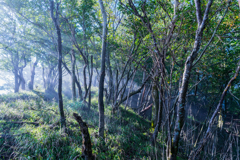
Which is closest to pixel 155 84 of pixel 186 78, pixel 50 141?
pixel 186 78

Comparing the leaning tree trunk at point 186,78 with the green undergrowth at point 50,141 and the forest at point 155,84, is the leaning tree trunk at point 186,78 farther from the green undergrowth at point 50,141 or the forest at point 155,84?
the green undergrowth at point 50,141

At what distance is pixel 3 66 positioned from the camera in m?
13.3

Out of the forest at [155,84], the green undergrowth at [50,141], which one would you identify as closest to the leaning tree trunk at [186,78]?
the forest at [155,84]

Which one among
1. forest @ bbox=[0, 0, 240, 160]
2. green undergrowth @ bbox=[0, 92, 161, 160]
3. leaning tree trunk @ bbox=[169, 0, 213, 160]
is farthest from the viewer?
green undergrowth @ bbox=[0, 92, 161, 160]

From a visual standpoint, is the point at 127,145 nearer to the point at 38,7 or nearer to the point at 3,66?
the point at 38,7

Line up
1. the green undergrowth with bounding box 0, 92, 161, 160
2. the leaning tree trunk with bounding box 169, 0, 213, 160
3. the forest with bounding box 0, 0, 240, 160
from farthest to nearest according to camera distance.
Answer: the green undergrowth with bounding box 0, 92, 161, 160 < the forest with bounding box 0, 0, 240, 160 < the leaning tree trunk with bounding box 169, 0, 213, 160

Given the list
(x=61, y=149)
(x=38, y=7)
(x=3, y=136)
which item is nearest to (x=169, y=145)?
(x=61, y=149)

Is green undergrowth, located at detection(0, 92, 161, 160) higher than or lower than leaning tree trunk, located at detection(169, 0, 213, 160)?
lower

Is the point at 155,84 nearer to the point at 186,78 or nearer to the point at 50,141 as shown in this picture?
the point at 186,78

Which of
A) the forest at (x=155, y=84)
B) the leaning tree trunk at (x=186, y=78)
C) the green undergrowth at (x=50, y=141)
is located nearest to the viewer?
the leaning tree trunk at (x=186, y=78)

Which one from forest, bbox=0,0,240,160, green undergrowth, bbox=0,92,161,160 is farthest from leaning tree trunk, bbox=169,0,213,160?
green undergrowth, bbox=0,92,161,160

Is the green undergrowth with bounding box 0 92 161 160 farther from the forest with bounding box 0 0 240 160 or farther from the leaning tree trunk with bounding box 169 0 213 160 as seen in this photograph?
the leaning tree trunk with bounding box 169 0 213 160

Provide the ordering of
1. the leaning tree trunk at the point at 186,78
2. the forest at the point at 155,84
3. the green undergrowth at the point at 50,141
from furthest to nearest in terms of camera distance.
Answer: the green undergrowth at the point at 50,141 < the forest at the point at 155,84 < the leaning tree trunk at the point at 186,78

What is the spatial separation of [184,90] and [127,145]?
391 centimetres
